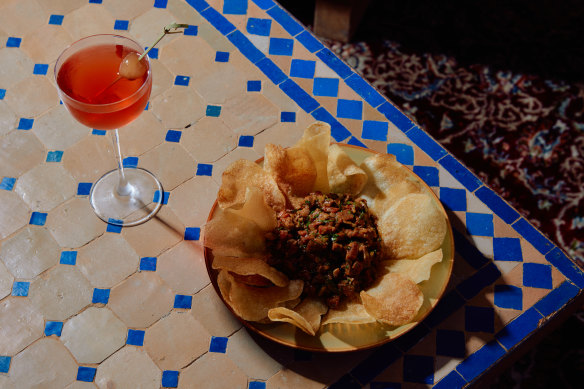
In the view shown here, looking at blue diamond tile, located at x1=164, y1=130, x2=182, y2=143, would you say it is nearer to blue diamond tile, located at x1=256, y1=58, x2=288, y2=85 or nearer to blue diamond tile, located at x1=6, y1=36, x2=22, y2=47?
blue diamond tile, located at x1=256, y1=58, x2=288, y2=85

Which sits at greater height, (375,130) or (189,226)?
(375,130)

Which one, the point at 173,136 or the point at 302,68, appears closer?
the point at 173,136

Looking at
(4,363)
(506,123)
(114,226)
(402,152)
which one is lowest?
(506,123)

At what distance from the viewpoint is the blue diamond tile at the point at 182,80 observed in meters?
1.67

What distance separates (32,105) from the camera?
1626mm

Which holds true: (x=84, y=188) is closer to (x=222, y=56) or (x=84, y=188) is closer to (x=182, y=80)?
(x=182, y=80)

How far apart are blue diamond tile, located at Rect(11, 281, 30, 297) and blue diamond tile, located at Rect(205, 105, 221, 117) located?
0.58 meters

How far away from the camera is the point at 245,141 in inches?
62.7

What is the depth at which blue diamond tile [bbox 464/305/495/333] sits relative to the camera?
1375 mm

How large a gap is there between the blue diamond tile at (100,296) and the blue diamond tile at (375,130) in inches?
27.6

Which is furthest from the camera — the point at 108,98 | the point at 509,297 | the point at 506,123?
the point at 506,123

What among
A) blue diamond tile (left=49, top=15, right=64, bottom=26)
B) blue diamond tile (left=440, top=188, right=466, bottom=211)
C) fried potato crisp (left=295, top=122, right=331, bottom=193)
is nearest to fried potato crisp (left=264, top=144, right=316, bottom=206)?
fried potato crisp (left=295, top=122, right=331, bottom=193)

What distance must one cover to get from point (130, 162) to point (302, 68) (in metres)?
0.50

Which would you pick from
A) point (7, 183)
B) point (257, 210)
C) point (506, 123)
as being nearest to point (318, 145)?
point (257, 210)
